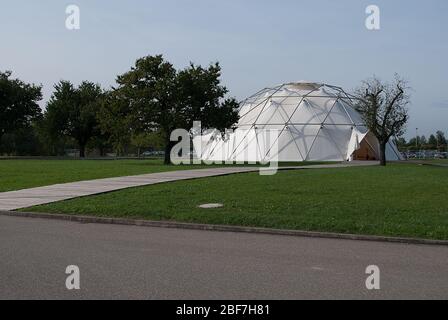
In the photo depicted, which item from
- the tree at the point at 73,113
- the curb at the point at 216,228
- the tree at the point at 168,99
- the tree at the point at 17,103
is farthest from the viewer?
the tree at the point at 73,113

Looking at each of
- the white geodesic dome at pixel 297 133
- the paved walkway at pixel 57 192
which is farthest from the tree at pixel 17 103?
the paved walkway at pixel 57 192

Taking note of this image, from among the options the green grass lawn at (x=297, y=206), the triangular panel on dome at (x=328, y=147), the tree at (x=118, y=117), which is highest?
the tree at (x=118, y=117)

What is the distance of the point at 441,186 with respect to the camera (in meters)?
18.7

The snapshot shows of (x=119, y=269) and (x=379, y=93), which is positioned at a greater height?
(x=379, y=93)

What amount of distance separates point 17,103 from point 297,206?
63260 millimetres

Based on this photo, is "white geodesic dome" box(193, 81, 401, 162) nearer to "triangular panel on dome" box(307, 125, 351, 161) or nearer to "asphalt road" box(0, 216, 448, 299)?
"triangular panel on dome" box(307, 125, 351, 161)

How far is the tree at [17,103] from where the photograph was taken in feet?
225

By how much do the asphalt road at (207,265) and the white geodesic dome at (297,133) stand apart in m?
41.9

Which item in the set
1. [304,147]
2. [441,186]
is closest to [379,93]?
[304,147]

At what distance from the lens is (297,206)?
46.0ft

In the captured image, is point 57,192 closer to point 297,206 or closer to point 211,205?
point 211,205

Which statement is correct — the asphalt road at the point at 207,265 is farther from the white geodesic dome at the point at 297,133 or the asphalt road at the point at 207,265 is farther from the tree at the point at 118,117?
the white geodesic dome at the point at 297,133
